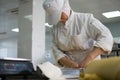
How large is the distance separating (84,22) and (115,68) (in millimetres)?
1305

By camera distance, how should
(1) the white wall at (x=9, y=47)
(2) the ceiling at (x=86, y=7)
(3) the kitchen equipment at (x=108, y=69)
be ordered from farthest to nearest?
(1) the white wall at (x=9, y=47) → (2) the ceiling at (x=86, y=7) → (3) the kitchen equipment at (x=108, y=69)

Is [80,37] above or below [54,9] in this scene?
below

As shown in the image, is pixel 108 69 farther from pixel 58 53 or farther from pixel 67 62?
pixel 58 53

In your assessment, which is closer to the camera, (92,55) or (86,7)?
(92,55)

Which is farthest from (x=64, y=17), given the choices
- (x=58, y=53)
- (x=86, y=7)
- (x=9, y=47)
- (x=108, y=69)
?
(x=9, y=47)

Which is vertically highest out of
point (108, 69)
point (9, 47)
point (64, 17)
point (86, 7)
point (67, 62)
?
point (86, 7)

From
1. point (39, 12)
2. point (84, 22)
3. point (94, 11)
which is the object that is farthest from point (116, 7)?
point (84, 22)

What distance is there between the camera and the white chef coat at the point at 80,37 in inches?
63.4

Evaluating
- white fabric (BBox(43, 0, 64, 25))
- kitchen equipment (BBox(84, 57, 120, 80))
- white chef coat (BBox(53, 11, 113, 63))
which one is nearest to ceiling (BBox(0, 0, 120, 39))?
white chef coat (BBox(53, 11, 113, 63))

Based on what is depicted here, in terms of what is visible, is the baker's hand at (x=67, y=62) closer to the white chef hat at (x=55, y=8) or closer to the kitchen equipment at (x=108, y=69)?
the white chef hat at (x=55, y=8)

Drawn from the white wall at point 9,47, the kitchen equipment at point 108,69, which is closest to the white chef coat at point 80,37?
the kitchen equipment at point 108,69

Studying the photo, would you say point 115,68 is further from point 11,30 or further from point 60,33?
point 11,30

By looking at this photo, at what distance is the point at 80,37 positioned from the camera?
5.40ft

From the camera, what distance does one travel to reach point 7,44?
447 inches
